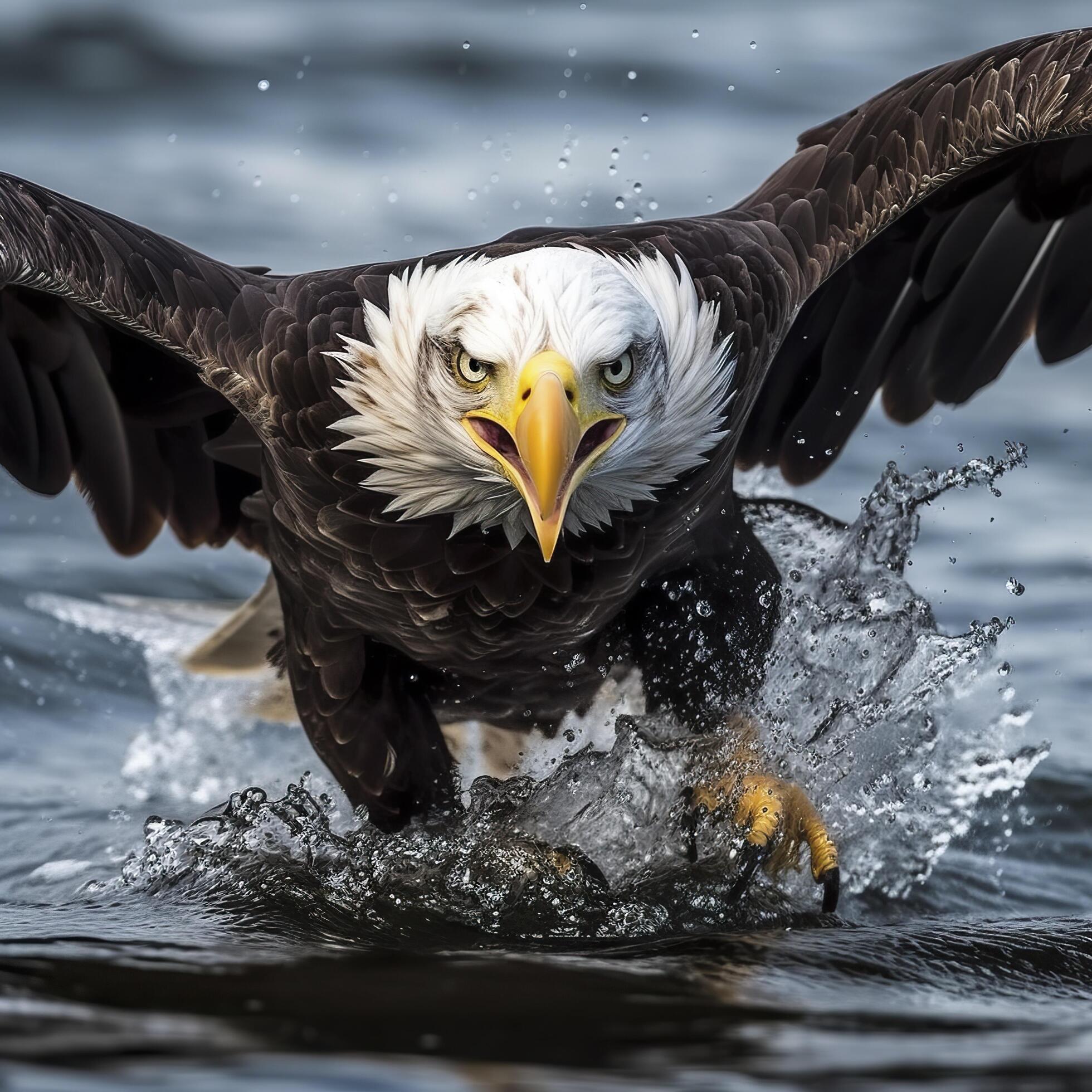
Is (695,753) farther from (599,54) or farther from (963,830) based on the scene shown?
(599,54)

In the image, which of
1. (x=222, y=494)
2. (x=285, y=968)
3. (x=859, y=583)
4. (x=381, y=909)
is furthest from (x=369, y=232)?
(x=285, y=968)

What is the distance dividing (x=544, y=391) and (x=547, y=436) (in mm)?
83

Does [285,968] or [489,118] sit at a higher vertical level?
[489,118]

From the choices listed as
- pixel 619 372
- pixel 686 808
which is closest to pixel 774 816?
pixel 686 808

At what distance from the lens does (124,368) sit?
13.7 ft

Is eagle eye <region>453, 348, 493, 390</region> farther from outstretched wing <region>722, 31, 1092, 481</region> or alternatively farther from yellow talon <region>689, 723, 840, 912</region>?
yellow talon <region>689, 723, 840, 912</region>

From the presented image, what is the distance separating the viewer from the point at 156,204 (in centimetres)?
850

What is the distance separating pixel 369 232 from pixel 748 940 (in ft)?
18.7

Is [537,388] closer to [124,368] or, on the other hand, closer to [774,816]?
[774,816]

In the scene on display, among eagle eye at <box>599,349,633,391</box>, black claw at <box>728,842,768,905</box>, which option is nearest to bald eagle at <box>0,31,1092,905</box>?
eagle eye at <box>599,349,633,391</box>

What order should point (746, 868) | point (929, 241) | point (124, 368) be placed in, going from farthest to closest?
point (929, 241) < point (124, 368) < point (746, 868)

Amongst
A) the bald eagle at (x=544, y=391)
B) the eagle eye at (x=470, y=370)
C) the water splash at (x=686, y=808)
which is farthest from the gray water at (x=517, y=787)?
the eagle eye at (x=470, y=370)

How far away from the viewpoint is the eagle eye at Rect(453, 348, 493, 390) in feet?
9.87

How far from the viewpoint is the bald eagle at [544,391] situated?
3.11 m
